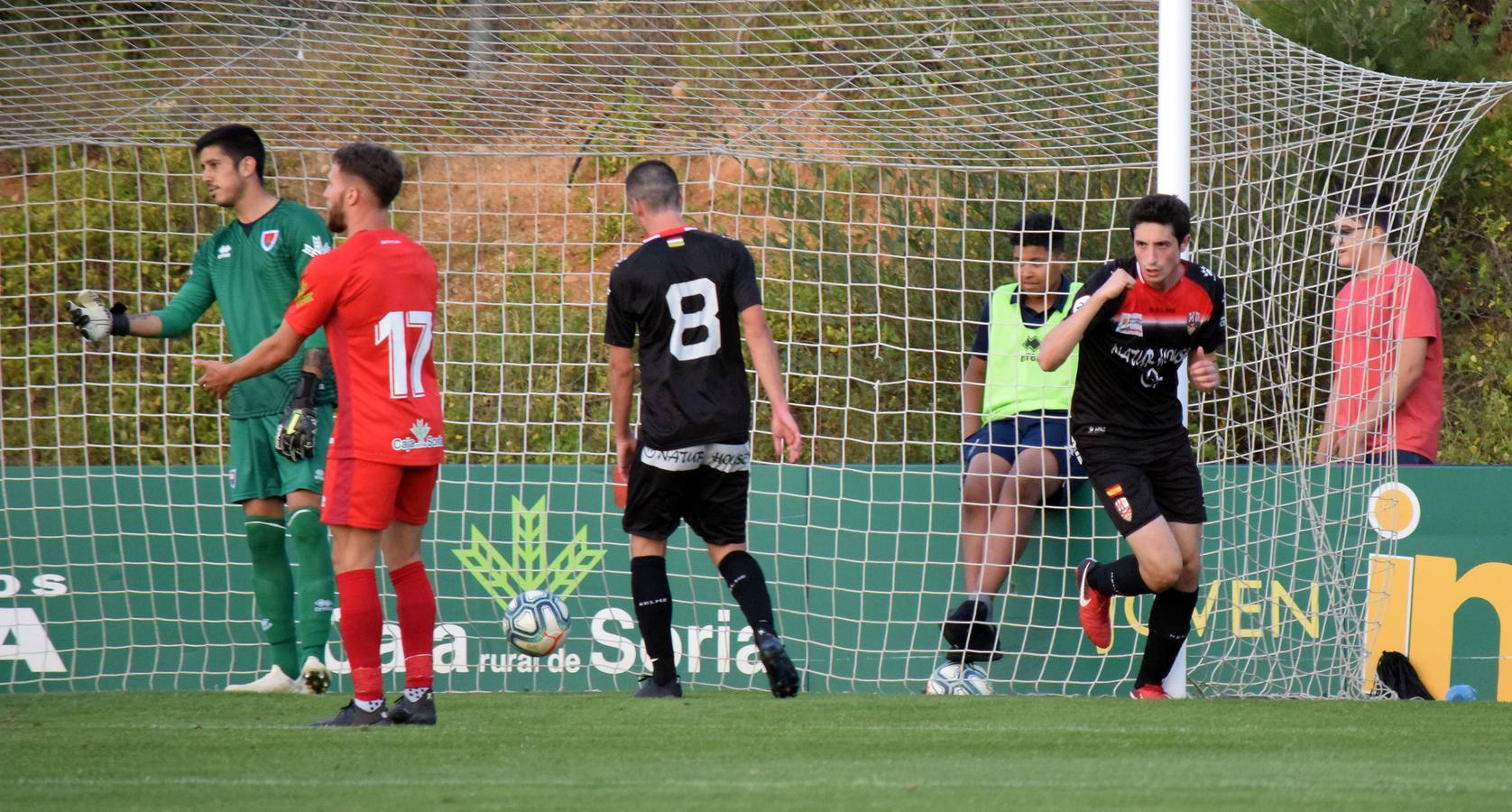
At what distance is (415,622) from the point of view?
5.51 metres

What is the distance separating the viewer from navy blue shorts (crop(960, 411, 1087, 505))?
8180 millimetres

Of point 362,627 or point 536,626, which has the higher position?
point 362,627

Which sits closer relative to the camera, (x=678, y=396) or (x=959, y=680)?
(x=678, y=396)

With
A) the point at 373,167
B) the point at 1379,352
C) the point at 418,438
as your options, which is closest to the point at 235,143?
the point at 373,167

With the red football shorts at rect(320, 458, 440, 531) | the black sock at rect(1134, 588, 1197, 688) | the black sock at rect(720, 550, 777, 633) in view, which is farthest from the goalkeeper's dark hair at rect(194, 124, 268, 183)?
the black sock at rect(1134, 588, 1197, 688)

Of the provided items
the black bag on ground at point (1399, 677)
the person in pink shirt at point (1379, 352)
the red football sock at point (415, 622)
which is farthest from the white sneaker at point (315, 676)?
the black bag on ground at point (1399, 677)

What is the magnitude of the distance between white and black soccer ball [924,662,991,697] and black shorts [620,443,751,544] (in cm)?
184

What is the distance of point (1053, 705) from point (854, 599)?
2.35 m

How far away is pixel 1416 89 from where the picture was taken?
8125mm

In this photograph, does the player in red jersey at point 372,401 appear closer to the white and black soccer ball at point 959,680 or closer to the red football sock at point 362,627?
the red football sock at point 362,627

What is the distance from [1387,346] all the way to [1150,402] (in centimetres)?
194

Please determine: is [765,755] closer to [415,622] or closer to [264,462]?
[415,622]

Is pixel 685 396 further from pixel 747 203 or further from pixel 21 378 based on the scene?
pixel 21 378

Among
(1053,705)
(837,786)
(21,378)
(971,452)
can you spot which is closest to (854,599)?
(971,452)
